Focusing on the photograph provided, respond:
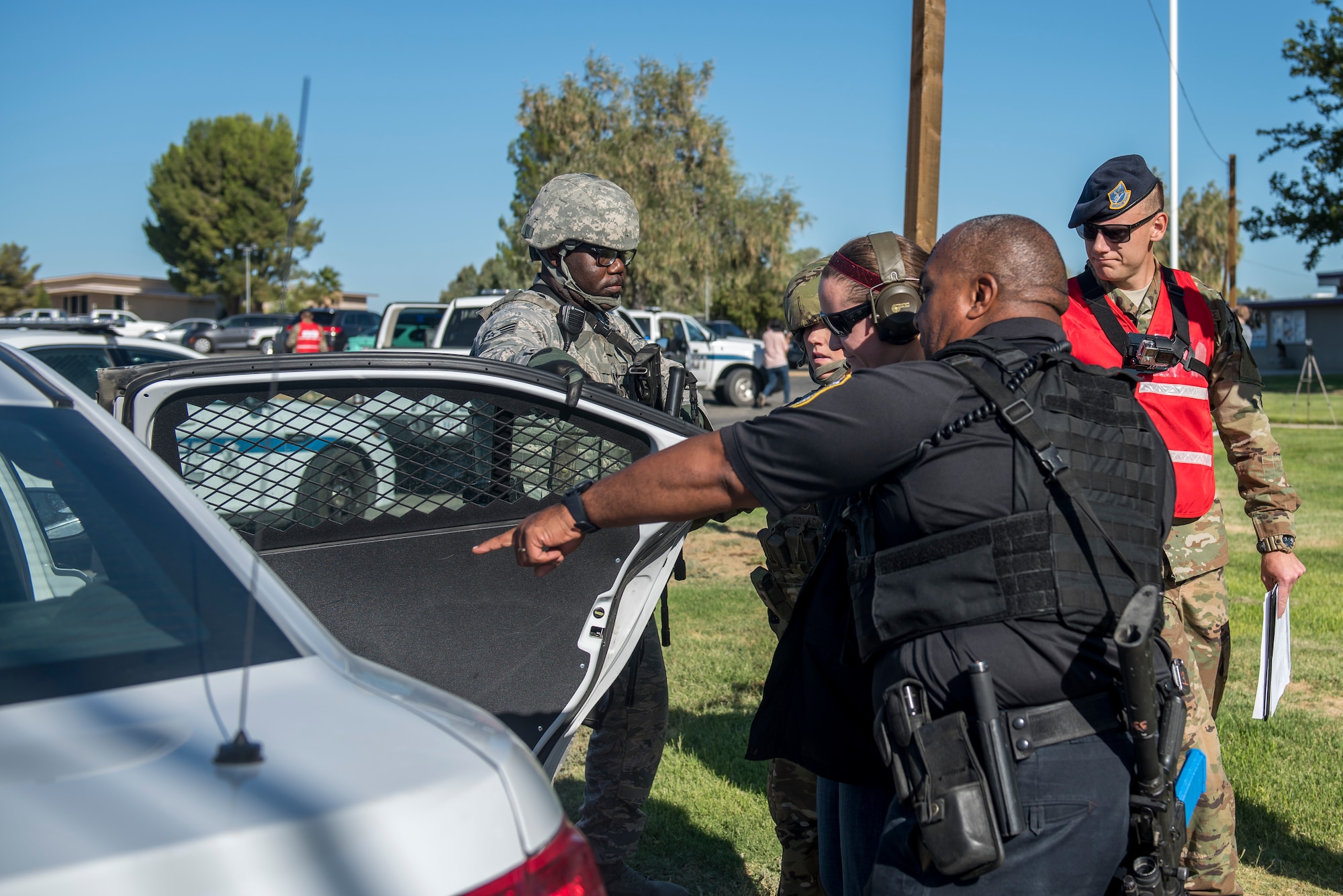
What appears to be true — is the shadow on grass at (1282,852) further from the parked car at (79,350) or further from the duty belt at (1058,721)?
the parked car at (79,350)

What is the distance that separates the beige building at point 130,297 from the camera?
210ft

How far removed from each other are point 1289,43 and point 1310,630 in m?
21.5

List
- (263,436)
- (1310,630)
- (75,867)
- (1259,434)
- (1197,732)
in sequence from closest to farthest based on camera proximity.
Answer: (75,867) → (263,436) → (1197,732) → (1259,434) → (1310,630)

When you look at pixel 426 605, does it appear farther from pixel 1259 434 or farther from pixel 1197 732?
pixel 1259 434

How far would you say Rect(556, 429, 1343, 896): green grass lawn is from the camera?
11.4 ft

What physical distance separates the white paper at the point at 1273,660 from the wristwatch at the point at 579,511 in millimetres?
2217

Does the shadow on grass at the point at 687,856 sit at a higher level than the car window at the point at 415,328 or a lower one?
lower

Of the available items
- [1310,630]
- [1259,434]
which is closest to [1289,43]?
[1310,630]

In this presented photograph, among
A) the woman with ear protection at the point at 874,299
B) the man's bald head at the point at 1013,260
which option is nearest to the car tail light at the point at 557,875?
the man's bald head at the point at 1013,260

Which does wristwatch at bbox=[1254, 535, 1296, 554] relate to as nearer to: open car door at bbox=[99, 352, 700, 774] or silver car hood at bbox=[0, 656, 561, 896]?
open car door at bbox=[99, 352, 700, 774]

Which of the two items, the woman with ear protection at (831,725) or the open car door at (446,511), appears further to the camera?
the open car door at (446,511)

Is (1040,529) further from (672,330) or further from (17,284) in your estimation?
(17,284)

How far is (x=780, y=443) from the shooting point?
1726 mm


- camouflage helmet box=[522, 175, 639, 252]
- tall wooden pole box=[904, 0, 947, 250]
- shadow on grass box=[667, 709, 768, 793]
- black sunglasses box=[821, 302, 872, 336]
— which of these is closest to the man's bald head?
black sunglasses box=[821, 302, 872, 336]
